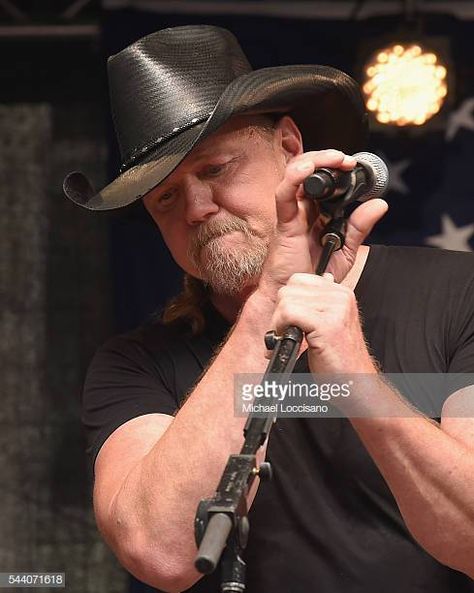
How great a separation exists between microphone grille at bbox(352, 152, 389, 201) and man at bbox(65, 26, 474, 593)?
0.9 inches

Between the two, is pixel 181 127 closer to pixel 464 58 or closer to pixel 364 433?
pixel 364 433

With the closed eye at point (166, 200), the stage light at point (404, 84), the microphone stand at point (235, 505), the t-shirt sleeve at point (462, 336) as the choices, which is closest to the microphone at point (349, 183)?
the microphone stand at point (235, 505)

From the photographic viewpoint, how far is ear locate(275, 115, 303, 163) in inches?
68.2

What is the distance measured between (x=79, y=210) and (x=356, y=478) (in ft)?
4.38

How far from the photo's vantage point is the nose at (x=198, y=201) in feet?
5.23

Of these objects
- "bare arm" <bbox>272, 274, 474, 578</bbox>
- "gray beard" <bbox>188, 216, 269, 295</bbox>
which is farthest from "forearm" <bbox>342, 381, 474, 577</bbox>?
"gray beard" <bbox>188, 216, 269, 295</bbox>

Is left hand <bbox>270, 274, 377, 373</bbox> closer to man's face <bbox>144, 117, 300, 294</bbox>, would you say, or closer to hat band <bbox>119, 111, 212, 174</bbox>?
man's face <bbox>144, 117, 300, 294</bbox>

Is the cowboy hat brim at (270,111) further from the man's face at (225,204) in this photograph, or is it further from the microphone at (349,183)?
the microphone at (349,183)

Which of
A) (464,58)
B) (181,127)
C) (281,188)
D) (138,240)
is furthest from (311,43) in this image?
(281,188)

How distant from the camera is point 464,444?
4.45ft

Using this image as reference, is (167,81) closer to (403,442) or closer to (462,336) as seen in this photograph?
(462,336)

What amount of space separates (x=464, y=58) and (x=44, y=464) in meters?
1.35

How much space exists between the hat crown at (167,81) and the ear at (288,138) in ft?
0.35

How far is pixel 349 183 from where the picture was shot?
1.25 meters
